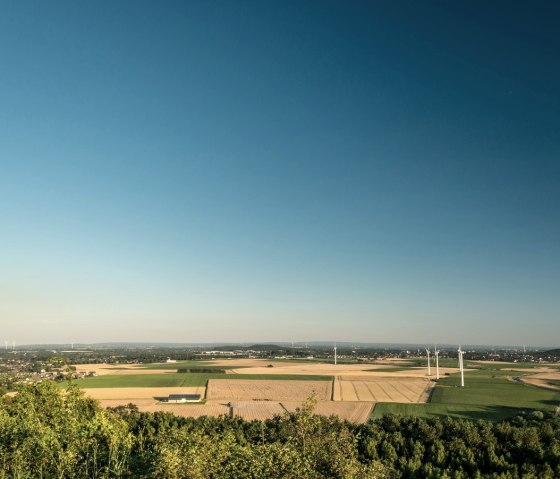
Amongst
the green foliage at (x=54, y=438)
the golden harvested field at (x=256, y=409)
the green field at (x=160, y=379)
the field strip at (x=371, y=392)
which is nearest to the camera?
the green foliage at (x=54, y=438)

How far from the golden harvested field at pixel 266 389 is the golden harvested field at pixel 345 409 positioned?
263 inches

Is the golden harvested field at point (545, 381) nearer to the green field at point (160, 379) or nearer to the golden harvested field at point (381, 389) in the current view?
the golden harvested field at point (381, 389)

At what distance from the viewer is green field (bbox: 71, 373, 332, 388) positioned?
14874 centimetres

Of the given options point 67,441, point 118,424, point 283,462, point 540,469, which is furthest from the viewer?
point 540,469

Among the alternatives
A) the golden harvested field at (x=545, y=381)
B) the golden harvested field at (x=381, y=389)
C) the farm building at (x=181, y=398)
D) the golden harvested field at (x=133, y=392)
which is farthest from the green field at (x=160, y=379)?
the golden harvested field at (x=545, y=381)

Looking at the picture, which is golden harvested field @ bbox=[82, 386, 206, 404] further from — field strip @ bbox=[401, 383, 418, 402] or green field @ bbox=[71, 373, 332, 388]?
field strip @ bbox=[401, 383, 418, 402]

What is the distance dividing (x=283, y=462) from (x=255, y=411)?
84072 millimetres

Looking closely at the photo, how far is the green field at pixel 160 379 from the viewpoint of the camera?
14874cm

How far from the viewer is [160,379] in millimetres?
166250

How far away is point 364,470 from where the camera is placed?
23625mm

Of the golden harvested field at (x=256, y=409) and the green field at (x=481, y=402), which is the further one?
the green field at (x=481, y=402)

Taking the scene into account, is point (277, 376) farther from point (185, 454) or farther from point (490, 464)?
point (185, 454)

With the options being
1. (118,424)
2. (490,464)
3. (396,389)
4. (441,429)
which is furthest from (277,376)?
(118,424)

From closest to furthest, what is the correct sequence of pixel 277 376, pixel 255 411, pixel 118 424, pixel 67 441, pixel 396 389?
pixel 67 441
pixel 118 424
pixel 255 411
pixel 396 389
pixel 277 376
